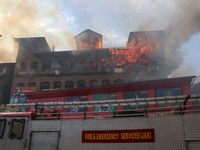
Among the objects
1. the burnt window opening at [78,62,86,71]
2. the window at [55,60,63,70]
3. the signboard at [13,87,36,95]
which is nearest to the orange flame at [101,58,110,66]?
the burnt window opening at [78,62,86,71]

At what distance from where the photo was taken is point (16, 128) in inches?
321

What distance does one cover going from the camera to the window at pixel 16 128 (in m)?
7.99

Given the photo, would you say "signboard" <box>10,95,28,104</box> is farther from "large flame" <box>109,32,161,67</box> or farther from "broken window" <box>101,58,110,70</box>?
"large flame" <box>109,32,161,67</box>

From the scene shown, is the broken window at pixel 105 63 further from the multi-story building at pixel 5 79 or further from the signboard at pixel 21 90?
the multi-story building at pixel 5 79

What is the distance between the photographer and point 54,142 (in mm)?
7504

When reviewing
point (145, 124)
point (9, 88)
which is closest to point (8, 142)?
point (145, 124)

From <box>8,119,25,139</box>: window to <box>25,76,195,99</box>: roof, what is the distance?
7649mm

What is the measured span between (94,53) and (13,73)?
17.4 metres

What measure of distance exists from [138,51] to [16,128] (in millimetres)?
25088

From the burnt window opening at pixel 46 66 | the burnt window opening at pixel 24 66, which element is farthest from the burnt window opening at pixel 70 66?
the burnt window opening at pixel 24 66

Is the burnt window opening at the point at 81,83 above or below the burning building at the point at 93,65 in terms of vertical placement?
below

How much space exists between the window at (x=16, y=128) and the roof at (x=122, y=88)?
7.65 metres

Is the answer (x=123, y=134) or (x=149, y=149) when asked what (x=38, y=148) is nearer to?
(x=123, y=134)

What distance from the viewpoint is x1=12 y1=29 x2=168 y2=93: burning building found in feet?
97.1
